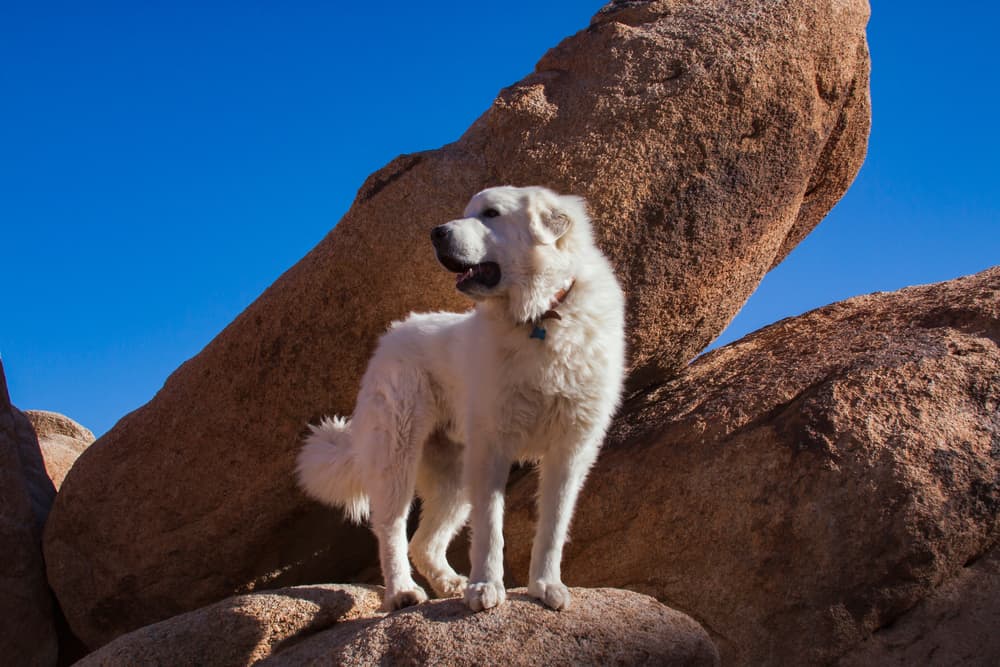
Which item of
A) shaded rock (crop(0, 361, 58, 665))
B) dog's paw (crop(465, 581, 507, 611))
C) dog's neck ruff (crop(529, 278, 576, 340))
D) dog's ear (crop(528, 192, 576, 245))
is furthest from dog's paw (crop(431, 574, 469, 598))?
shaded rock (crop(0, 361, 58, 665))

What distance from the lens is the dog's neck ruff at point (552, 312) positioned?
454 cm

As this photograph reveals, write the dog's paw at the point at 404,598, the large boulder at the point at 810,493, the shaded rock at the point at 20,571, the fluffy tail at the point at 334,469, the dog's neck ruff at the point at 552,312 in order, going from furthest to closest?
the shaded rock at the point at 20,571 < the fluffy tail at the point at 334,469 < the large boulder at the point at 810,493 < the dog's paw at the point at 404,598 < the dog's neck ruff at the point at 552,312

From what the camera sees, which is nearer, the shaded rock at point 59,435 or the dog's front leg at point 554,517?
the dog's front leg at point 554,517

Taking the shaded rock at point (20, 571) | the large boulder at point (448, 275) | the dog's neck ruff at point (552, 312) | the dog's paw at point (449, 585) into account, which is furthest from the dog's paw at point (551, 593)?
the shaded rock at point (20, 571)

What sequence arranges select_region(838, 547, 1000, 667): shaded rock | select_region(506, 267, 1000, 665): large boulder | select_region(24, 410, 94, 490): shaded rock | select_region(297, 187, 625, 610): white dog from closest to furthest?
select_region(297, 187, 625, 610): white dog
select_region(838, 547, 1000, 667): shaded rock
select_region(506, 267, 1000, 665): large boulder
select_region(24, 410, 94, 490): shaded rock

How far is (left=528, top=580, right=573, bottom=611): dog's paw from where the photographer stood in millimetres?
4273

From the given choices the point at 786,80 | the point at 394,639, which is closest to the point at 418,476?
the point at 394,639

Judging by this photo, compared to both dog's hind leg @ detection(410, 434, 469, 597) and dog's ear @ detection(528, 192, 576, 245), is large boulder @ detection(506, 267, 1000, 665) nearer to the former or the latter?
dog's hind leg @ detection(410, 434, 469, 597)

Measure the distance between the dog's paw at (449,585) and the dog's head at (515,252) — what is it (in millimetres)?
1672

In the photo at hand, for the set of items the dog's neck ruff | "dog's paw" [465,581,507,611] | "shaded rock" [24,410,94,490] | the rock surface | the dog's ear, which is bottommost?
the rock surface

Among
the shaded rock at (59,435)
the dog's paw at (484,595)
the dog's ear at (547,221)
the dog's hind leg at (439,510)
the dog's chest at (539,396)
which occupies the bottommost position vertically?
the dog's paw at (484,595)

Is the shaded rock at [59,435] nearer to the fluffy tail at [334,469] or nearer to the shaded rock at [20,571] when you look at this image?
the shaded rock at [20,571]

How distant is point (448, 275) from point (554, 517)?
7.87ft

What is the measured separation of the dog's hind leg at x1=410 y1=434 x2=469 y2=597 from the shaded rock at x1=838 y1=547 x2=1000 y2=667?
2342 mm
